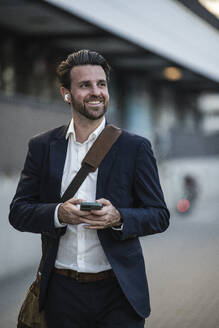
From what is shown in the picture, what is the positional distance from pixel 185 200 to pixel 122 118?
12574 mm

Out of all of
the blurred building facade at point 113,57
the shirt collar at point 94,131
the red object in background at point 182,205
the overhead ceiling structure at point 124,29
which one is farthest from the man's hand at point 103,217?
the red object in background at point 182,205

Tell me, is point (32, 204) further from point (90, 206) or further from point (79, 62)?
point (79, 62)

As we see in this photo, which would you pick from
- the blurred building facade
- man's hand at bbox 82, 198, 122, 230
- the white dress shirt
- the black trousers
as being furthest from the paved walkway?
man's hand at bbox 82, 198, 122, 230

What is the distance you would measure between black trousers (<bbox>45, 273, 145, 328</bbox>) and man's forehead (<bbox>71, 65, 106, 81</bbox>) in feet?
3.27

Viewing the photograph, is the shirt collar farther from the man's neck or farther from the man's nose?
the man's nose

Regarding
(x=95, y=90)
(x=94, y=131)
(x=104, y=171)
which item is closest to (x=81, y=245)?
(x=104, y=171)

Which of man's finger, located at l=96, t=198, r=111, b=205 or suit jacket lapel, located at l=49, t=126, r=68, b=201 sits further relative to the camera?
suit jacket lapel, located at l=49, t=126, r=68, b=201

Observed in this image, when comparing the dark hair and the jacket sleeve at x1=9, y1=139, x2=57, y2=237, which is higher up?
the dark hair

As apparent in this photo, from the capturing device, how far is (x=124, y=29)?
1666 cm

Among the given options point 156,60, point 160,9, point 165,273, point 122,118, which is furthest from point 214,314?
point 122,118

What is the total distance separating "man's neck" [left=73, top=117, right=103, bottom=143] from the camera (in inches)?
127

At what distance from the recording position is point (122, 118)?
90.6 ft

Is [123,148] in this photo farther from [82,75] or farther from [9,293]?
[9,293]

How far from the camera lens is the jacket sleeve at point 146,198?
3.04 meters
